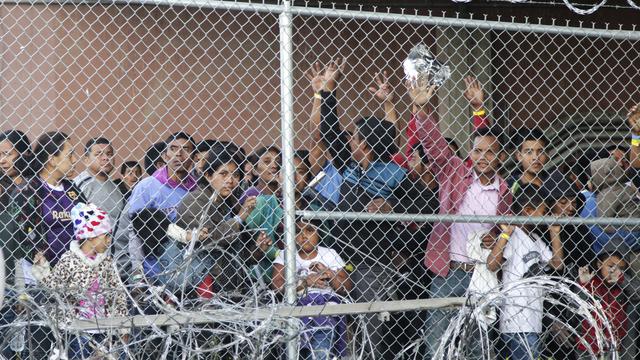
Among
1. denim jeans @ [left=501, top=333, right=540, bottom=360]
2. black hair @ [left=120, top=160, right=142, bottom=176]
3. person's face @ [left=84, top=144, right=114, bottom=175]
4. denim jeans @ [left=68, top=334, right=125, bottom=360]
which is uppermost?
denim jeans @ [left=501, top=333, right=540, bottom=360]

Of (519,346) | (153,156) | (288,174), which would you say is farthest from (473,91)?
(153,156)

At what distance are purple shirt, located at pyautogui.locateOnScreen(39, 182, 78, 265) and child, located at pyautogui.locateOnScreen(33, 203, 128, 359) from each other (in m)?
0.07

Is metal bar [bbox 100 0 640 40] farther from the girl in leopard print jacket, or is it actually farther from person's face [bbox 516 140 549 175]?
the girl in leopard print jacket

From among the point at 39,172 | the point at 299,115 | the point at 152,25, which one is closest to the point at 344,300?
the point at 39,172

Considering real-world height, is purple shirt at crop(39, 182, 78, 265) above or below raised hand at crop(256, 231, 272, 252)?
below

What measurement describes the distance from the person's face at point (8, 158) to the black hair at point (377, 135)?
213 cm

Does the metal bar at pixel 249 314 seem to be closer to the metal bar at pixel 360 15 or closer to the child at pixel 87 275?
the child at pixel 87 275

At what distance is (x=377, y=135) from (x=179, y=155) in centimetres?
124

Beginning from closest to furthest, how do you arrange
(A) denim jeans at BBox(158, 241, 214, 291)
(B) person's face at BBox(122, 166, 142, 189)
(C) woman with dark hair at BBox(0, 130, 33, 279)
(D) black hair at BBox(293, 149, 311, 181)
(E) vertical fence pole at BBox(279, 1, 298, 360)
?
(E) vertical fence pole at BBox(279, 1, 298, 360) → (A) denim jeans at BBox(158, 241, 214, 291) → (C) woman with dark hair at BBox(0, 130, 33, 279) → (D) black hair at BBox(293, 149, 311, 181) → (B) person's face at BBox(122, 166, 142, 189)

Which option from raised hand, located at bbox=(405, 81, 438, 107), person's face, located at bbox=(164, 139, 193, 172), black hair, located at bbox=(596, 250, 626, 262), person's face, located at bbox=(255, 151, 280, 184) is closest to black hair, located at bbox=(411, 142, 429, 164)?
raised hand, located at bbox=(405, 81, 438, 107)

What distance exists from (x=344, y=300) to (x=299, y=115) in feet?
9.53

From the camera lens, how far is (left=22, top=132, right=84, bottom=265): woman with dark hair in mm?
6945

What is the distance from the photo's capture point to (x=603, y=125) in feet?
34.2

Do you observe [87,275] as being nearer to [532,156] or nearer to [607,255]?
[532,156]
